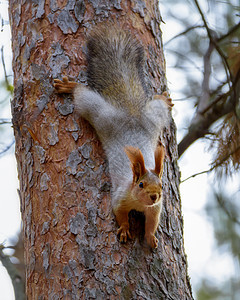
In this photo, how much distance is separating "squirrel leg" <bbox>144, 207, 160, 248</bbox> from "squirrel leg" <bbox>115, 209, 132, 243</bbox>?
0.08 metres

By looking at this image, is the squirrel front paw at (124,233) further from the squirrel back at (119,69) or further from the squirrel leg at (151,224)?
the squirrel back at (119,69)

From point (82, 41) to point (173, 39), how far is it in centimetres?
93

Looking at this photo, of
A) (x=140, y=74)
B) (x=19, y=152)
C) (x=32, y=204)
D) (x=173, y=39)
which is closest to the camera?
(x=32, y=204)

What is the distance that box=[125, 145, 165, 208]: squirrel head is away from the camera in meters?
1.78

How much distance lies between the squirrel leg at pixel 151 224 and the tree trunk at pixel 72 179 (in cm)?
5

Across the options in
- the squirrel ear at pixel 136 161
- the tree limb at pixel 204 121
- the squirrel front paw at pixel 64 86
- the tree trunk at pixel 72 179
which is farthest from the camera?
the tree limb at pixel 204 121

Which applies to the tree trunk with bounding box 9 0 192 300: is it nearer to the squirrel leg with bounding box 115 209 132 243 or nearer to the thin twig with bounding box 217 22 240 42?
the squirrel leg with bounding box 115 209 132 243

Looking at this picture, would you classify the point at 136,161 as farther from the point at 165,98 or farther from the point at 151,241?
the point at 165,98

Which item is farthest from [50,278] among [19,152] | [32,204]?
[19,152]

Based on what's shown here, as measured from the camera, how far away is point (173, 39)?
2754 mm

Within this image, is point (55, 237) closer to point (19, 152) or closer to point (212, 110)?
point (19, 152)

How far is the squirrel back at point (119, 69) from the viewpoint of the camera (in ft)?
7.07

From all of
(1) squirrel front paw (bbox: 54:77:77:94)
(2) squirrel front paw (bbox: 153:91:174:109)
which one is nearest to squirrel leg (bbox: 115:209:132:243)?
(1) squirrel front paw (bbox: 54:77:77:94)

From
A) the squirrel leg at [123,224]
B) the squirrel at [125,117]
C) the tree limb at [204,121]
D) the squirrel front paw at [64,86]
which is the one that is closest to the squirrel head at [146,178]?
the squirrel at [125,117]
